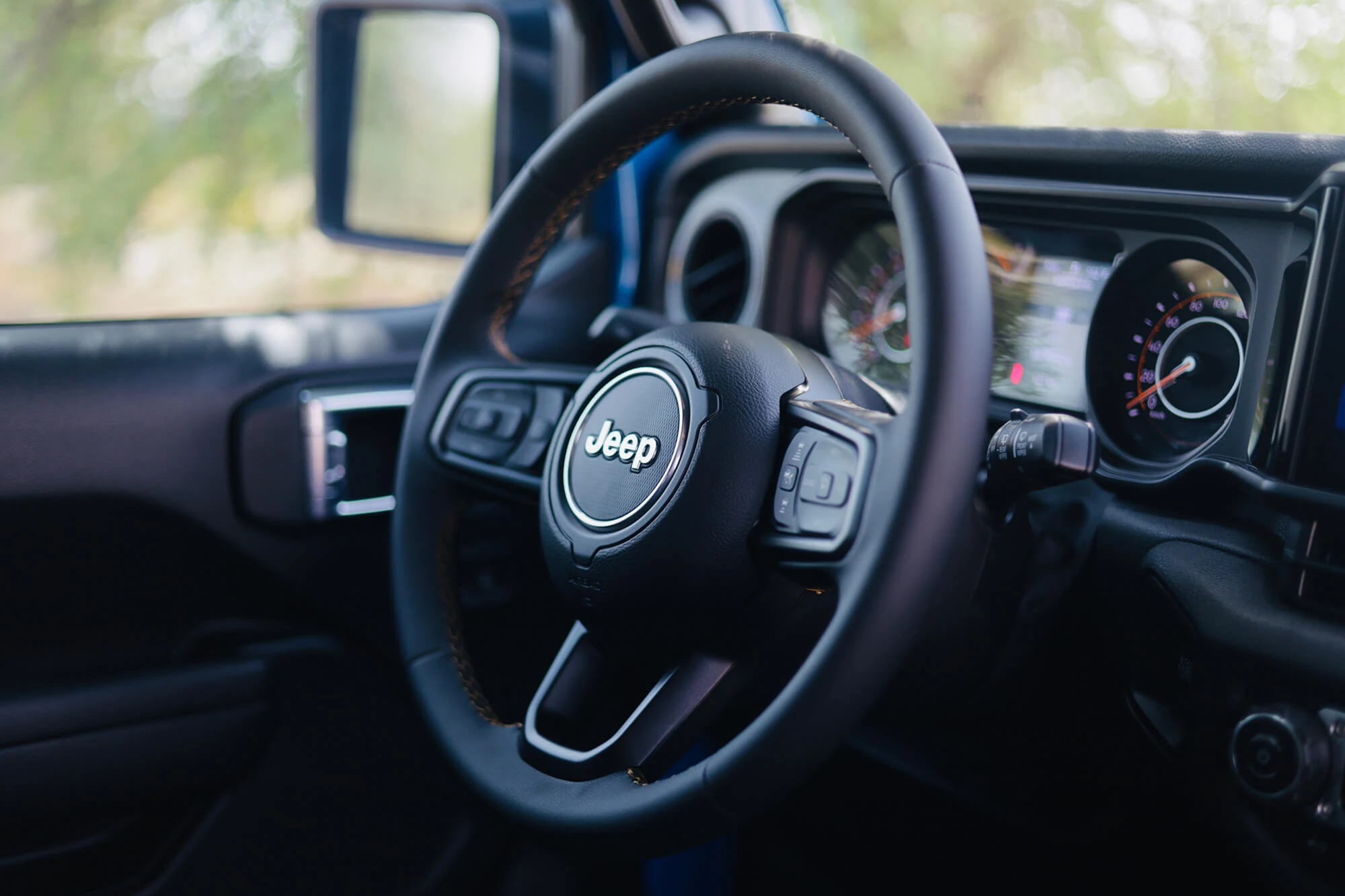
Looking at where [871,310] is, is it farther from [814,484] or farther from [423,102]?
[423,102]

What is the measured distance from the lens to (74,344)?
131cm

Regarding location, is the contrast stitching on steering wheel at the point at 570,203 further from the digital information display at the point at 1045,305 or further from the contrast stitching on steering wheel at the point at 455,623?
the digital information display at the point at 1045,305

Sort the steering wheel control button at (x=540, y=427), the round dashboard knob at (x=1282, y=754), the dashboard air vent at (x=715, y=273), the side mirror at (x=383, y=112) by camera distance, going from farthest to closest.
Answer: the side mirror at (x=383, y=112)
the dashboard air vent at (x=715, y=273)
the steering wheel control button at (x=540, y=427)
the round dashboard knob at (x=1282, y=754)

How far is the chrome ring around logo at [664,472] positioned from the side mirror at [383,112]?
0.80m

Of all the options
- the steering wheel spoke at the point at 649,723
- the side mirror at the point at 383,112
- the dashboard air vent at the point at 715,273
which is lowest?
the steering wheel spoke at the point at 649,723

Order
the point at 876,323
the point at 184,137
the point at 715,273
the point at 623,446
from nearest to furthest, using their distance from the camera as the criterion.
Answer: the point at 623,446
the point at 876,323
the point at 715,273
the point at 184,137

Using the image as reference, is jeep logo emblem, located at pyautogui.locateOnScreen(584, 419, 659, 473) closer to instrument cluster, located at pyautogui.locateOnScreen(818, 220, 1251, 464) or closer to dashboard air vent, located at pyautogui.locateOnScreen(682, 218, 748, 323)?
instrument cluster, located at pyautogui.locateOnScreen(818, 220, 1251, 464)

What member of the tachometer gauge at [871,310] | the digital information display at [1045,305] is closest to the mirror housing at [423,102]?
the tachometer gauge at [871,310]

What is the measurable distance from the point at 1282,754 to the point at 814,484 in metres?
0.42

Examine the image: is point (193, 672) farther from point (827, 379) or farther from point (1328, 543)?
point (1328, 543)

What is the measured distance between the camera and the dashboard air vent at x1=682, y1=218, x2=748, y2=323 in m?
1.59

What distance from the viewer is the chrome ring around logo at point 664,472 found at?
2.82 ft

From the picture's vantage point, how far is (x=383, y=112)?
2.23 meters

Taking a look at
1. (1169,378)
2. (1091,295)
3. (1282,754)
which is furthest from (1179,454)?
(1282,754)
